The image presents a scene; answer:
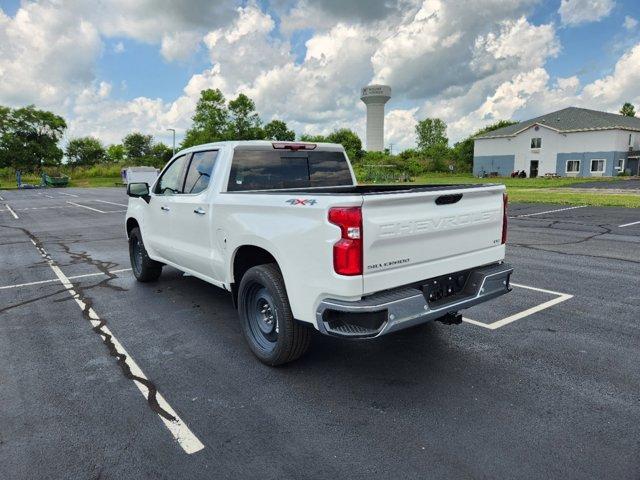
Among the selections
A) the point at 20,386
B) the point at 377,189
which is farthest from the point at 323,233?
the point at 20,386

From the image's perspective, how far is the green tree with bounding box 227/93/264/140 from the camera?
66250 millimetres

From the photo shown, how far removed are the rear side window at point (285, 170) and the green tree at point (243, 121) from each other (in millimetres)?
62565

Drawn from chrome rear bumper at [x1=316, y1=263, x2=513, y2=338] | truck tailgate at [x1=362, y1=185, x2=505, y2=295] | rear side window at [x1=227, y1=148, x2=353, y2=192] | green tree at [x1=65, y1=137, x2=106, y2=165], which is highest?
green tree at [x1=65, y1=137, x2=106, y2=165]

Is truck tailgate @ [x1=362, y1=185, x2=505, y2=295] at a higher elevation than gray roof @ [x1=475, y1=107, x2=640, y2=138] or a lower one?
lower

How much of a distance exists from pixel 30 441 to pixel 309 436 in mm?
1860

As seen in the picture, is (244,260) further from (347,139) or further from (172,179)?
(347,139)

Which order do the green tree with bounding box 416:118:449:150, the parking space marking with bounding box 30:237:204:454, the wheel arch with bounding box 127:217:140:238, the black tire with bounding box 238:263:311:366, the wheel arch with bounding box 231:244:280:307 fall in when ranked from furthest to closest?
the green tree with bounding box 416:118:449:150 < the wheel arch with bounding box 127:217:140:238 < the wheel arch with bounding box 231:244:280:307 < the black tire with bounding box 238:263:311:366 < the parking space marking with bounding box 30:237:204:454

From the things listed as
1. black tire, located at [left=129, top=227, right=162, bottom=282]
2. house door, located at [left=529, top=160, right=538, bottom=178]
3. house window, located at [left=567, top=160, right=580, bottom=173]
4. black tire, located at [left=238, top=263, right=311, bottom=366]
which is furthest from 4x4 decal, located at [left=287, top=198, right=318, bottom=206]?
house door, located at [left=529, top=160, right=538, bottom=178]

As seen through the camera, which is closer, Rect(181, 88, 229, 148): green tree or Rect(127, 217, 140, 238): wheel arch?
Rect(127, 217, 140, 238): wheel arch

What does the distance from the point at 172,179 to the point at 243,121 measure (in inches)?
2521

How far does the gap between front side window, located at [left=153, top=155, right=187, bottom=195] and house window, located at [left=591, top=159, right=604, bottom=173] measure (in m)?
55.0

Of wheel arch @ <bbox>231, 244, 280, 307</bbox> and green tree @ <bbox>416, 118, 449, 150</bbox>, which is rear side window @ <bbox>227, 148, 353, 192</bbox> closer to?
wheel arch @ <bbox>231, 244, 280, 307</bbox>

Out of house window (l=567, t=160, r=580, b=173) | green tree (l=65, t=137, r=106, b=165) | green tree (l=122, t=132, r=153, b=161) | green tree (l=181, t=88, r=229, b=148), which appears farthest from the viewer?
green tree (l=122, t=132, r=153, b=161)

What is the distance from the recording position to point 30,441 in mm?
3061
